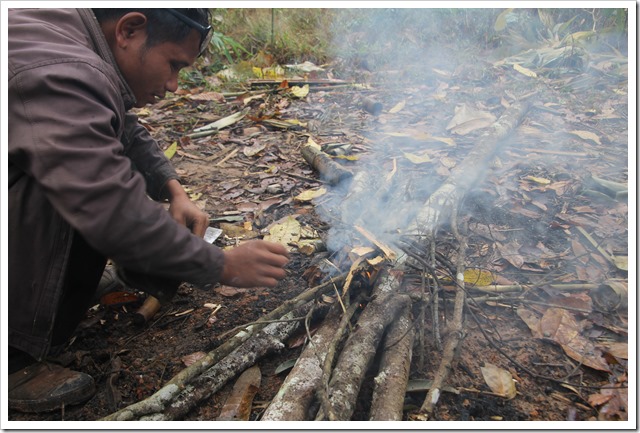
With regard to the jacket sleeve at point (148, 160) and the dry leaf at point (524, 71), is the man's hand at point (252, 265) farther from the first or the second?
the dry leaf at point (524, 71)

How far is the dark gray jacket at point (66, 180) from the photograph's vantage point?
157 cm

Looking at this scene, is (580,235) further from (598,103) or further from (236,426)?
(598,103)

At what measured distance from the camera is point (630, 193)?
252 cm

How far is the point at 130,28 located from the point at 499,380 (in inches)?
91.7

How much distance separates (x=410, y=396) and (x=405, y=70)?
5.97 m

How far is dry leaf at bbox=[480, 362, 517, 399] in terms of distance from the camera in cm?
209

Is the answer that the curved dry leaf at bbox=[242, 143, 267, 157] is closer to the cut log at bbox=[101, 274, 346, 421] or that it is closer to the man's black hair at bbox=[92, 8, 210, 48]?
the cut log at bbox=[101, 274, 346, 421]

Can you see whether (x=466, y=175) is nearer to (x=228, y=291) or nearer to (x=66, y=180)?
(x=228, y=291)

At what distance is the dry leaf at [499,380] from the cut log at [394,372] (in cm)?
38

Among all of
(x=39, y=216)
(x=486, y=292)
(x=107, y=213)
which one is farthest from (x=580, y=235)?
(x=39, y=216)

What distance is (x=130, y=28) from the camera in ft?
6.67

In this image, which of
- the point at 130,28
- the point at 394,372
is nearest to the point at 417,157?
the point at 394,372

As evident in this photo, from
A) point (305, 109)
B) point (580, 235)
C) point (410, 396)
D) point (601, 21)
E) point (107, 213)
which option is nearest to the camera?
point (107, 213)

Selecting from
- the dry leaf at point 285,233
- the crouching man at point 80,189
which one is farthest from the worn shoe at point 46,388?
the dry leaf at point 285,233
